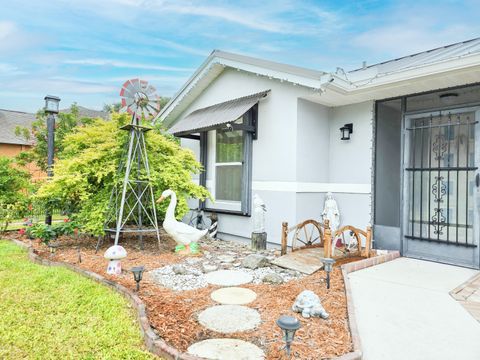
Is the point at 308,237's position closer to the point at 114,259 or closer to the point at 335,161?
the point at 335,161

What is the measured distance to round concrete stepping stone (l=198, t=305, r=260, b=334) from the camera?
3170 millimetres

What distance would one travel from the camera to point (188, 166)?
7.45 metres

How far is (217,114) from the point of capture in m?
7.64

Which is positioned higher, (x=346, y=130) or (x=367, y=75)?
(x=367, y=75)

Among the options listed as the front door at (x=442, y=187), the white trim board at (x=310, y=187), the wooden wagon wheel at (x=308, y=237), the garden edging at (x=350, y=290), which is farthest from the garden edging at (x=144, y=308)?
the white trim board at (x=310, y=187)

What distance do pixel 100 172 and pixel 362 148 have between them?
208 inches

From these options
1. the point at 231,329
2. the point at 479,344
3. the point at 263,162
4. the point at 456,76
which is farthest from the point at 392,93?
the point at 231,329

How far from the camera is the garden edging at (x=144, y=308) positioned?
2604 millimetres

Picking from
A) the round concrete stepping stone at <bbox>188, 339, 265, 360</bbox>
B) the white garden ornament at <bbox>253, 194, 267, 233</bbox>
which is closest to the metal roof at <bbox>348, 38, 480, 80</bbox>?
the white garden ornament at <bbox>253, 194, 267, 233</bbox>

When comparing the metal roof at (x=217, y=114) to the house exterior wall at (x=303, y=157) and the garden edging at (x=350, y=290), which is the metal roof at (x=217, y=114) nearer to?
the house exterior wall at (x=303, y=157)

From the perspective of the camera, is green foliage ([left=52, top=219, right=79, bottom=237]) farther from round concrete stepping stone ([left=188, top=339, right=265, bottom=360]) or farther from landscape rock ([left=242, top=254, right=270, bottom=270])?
round concrete stepping stone ([left=188, top=339, right=265, bottom=360])

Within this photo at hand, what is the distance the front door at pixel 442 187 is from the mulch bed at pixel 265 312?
1.48m

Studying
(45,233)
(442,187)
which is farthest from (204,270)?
(442,187)

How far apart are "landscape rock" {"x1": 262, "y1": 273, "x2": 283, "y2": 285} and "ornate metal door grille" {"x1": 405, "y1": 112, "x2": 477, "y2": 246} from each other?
303 cm
